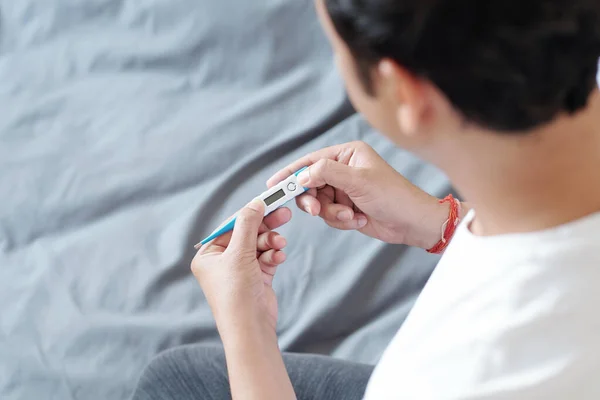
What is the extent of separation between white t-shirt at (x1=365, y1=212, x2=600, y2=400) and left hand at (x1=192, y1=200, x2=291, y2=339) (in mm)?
228

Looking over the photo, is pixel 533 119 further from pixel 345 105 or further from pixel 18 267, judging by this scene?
pixel 18 267

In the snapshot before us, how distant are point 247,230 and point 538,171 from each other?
0.33m

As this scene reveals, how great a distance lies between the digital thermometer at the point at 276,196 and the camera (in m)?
0.71

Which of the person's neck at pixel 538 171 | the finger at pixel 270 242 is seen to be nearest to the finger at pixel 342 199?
the finger at pixel 270 242

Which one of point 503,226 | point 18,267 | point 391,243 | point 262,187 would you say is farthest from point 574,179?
point 18,267

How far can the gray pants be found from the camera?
2.21ft

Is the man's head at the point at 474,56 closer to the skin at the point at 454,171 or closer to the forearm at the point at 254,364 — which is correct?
the skin at the point at 454,171

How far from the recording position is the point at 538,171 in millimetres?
413

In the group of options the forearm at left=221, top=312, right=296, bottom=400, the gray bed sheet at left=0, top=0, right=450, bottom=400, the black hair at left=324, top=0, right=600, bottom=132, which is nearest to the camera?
the black hair at left=324, top=0, right=600, bottom=132

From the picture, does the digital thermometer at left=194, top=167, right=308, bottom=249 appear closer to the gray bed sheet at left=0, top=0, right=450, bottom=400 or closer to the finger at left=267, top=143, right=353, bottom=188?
the finger at left=267, top=143, right=353, bottom=188

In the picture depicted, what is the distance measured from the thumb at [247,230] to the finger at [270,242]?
23mm

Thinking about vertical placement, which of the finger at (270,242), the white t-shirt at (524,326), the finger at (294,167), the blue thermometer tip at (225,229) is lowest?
the white t-shirt at (524,326)

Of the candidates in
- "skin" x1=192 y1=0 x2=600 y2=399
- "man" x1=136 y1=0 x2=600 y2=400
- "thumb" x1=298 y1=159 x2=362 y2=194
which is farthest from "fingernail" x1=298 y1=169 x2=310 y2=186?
"man" x1=136 y1=0 x2=600 y2=400

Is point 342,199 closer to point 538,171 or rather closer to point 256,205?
point 256,205
